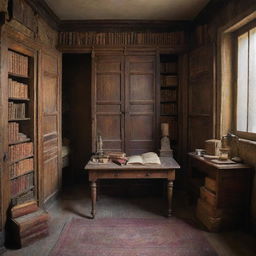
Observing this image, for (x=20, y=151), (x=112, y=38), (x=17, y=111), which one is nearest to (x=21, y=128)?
(x=17, y=111)

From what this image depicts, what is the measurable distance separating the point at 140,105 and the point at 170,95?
622mm

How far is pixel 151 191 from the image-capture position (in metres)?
4.52

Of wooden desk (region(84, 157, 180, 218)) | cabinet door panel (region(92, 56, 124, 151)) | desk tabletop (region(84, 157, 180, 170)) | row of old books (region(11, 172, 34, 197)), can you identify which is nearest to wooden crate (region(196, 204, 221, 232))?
wooden desk (region(84, 157, 180, 218))

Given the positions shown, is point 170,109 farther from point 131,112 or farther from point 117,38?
point 117,38

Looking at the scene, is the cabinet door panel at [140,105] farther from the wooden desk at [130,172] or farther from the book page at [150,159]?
the wooden desk at [130,172]

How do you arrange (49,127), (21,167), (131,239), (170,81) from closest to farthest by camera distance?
(131,239)
(21,167)
(49,127)
(170,81)

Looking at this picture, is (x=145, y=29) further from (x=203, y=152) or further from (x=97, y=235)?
(x=97, y=235)

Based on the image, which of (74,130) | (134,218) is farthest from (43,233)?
(74,130)

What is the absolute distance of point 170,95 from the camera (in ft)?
15.3

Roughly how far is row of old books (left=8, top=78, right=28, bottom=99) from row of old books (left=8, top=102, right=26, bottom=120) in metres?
0.11

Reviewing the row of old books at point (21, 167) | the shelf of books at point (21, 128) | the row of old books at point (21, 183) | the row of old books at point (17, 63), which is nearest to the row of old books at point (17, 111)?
the shelf of books at point (21, 128)

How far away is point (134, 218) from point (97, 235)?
0.66 m

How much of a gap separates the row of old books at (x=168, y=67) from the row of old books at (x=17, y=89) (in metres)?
2.44

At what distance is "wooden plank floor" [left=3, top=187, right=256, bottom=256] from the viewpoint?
265 cm
